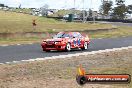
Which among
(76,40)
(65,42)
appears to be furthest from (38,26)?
(65,42)

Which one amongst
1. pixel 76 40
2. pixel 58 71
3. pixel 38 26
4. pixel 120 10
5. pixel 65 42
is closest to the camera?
pixel 58 71

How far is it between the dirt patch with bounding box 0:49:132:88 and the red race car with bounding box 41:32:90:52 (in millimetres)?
4667

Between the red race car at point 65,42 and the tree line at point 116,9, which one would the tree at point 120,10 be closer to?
the tree line at point 116,9

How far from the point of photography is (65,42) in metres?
24.5

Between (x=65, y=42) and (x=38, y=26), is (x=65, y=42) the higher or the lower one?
the higher one

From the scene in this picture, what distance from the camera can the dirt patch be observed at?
11.8 meters

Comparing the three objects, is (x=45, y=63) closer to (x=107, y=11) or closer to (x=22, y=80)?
(x=22, y=80)

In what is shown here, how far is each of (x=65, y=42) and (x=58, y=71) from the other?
32.9 ft

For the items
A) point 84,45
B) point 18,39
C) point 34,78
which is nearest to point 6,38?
point 18,39

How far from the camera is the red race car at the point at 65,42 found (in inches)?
957

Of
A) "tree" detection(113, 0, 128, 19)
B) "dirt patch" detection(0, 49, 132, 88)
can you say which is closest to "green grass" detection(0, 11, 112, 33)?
"dirt patch" detection(0, 49, 132, 88)

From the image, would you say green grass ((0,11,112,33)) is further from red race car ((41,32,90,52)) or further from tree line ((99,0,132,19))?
tree line ((99,0,132,19))

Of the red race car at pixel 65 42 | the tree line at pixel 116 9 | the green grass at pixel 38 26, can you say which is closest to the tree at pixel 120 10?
the tree line at pixel 116 9

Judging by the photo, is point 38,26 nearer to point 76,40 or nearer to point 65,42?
point 76,40
